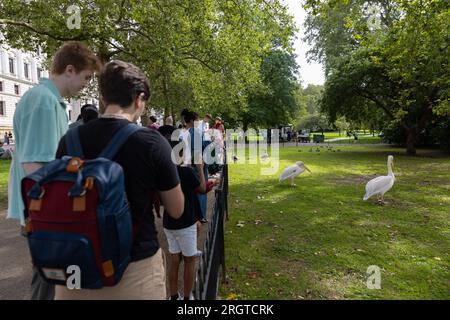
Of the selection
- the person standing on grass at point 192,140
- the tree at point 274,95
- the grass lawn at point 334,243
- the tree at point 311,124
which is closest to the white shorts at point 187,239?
the grass lawn at point 334,243

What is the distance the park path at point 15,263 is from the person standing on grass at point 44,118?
2.25 meters

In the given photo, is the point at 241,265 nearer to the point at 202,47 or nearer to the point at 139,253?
the point at 139,253

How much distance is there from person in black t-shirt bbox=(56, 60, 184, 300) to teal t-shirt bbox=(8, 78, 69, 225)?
274 millimetres

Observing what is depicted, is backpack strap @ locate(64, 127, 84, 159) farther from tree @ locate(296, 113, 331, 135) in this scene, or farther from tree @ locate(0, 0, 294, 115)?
tree @ locate(296, 113, 331, 135)

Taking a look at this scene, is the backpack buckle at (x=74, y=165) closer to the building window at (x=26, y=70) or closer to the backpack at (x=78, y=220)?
the backpack at (x=78, y=220)

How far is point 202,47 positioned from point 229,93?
15.5ft

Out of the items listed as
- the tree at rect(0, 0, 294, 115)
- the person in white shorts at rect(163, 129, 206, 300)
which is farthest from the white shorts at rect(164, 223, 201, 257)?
the tree at rect(0, 0, 294, 115)

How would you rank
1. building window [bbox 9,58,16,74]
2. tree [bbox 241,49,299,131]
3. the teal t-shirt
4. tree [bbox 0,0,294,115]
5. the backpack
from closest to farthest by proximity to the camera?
the backpack
the teal t-shirt
tree [bbox 0,0,294,115]
tree [bbox 241,49,299,131]
building window [bbox 9,58,16,74]

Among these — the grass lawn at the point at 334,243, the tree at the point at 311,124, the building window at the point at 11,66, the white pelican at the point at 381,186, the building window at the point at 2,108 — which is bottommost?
the grass lawn at the point at 334,243

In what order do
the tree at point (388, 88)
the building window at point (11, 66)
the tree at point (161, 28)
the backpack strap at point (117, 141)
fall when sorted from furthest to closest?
1. the building window at point (11, 66)
2. the tree at point (388, 88)
3. the tree at point (161, 28)
4. the backpack strap at point (117, 141)

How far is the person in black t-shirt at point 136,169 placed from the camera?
1.75 m

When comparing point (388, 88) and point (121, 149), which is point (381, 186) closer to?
point (121, 149)

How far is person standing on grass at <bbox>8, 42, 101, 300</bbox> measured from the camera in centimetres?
208
